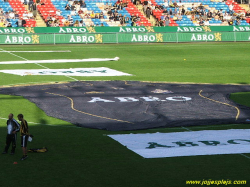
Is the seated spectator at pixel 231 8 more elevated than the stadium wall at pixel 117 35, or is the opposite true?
the seated spectator at pixel 231 8

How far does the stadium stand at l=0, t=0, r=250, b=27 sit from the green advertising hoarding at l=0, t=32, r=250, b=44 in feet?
23.1

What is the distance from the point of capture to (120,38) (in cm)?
5931

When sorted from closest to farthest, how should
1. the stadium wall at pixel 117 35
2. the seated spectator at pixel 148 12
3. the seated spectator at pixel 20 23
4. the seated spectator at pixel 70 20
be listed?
the stadium wall at pixel 117 35 → the seated spectator at pixel 20 23 → the seated spectator at pixel 70 20 → the seated spectator at pixel 148 12

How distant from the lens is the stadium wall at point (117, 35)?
5712 centimetres

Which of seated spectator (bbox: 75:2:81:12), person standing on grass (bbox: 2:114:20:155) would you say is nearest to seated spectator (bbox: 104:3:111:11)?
seated spectator (bbox: 75:2:81:12)

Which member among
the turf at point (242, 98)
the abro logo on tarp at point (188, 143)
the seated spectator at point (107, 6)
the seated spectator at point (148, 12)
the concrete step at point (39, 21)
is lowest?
the turf at point (242, 98)

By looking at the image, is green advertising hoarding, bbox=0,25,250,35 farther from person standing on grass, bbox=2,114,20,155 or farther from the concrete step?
person standing on grass, bbox=2,114,20,155

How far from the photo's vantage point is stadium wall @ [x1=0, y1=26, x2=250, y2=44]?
187 ft

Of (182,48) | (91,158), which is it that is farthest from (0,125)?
(182,48)

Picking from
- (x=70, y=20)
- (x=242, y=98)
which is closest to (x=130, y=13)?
(x=70, y=20)

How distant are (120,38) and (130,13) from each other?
13.5m

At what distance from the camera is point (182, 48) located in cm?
5597

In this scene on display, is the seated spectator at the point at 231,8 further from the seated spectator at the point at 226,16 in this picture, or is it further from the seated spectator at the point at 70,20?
the seated spectator at the point at 70,20

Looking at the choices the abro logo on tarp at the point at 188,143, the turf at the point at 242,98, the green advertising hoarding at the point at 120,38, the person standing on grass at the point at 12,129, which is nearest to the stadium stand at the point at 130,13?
the green advertising hoarding at the point at 120,38
